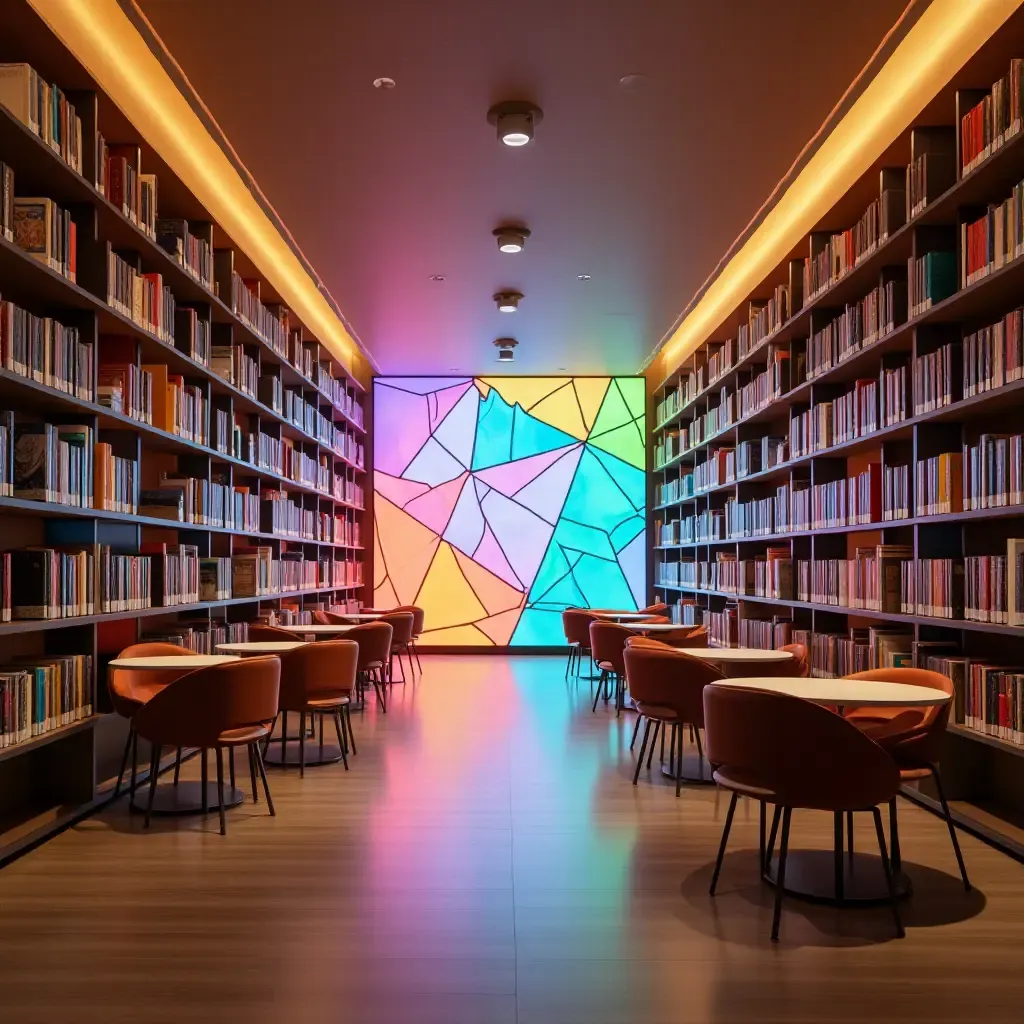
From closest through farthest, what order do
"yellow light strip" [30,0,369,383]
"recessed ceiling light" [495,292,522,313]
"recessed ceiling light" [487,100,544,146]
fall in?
"yellow light strip" [30,0,369,383]
"recessed ceiling light" [487,100,544,146]
"recessed ceiling light" [495,292,522,313]

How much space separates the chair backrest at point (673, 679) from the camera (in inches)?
185

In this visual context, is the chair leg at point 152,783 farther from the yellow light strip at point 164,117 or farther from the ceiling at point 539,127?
the ceiling at point 539,127

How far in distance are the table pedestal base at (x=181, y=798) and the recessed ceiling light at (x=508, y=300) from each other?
520 cm

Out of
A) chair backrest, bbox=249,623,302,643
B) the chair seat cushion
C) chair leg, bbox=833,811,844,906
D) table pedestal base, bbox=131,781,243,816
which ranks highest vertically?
chair backrest, bbox=249,623,302,643

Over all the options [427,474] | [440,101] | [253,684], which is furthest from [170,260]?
[427,474]

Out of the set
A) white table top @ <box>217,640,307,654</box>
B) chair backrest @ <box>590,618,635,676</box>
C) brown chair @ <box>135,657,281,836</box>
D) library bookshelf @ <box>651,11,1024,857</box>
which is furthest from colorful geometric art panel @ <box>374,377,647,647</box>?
brown chair @ <box>135,657,281,836</box>

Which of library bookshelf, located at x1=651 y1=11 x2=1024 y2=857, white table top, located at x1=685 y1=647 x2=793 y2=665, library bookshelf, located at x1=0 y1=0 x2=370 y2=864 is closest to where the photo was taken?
library bookshelf, located at x1=0 y1=0 x2=370 y2=864

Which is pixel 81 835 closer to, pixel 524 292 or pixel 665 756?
pixel 665 756

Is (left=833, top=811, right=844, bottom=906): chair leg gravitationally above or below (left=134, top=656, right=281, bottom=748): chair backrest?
below

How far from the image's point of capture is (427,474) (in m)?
12.6

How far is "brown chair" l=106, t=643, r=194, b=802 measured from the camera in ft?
15.0

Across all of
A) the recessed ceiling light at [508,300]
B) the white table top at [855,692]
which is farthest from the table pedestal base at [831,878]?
the recessed ceiling light at [508,300]

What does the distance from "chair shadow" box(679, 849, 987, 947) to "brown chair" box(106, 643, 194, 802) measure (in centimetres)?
269

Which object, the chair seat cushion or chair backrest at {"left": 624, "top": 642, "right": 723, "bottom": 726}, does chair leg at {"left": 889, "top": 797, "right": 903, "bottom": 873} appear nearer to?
chair backrest at {"left": 624, "top": 642, "right": 723, "bottom": 726}
